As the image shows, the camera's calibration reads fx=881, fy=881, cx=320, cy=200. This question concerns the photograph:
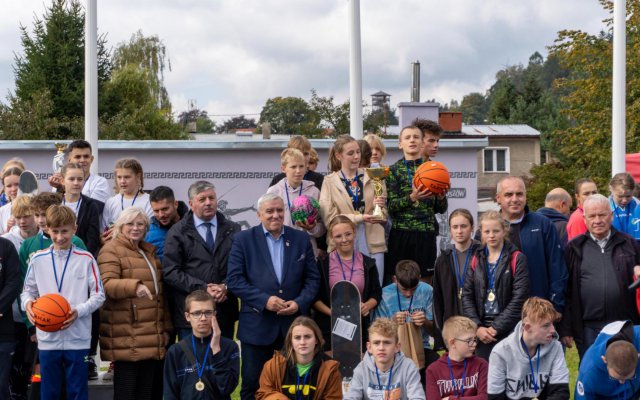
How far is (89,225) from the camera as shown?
26.7 ft

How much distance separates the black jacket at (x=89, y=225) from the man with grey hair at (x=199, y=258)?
2.82 ft

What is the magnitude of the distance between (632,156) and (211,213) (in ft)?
33.7

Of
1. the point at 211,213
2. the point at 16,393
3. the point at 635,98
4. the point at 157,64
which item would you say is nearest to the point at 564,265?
the point at 211,213

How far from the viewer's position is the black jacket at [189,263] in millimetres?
7555

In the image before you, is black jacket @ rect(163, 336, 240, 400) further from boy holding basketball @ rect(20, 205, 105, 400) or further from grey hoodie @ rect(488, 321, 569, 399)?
grey hoodie @ rect(488, 321, 569, 399)

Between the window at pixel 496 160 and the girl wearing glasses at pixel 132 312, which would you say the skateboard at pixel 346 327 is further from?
the window at pixel 496 160

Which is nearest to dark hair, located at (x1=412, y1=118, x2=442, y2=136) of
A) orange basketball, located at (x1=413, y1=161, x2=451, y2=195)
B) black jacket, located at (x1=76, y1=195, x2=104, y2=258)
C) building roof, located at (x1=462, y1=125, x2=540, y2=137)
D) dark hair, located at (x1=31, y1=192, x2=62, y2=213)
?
orange basketball, located at (x1=413, y1=161, x2=451, y2=195)

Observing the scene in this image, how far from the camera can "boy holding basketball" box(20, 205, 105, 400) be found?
23.7 ft

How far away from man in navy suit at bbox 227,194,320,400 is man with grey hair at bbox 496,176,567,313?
1.79 metres

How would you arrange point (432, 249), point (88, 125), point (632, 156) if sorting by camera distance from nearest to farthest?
point (432, 249), point (88, 125), point (632, 156)

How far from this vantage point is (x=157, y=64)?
49688 millimetres

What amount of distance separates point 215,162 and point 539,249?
379 inches

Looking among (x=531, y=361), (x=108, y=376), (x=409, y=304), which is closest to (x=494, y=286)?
(x=531, y=361)

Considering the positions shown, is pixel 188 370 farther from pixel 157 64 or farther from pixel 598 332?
pixel 157 64
